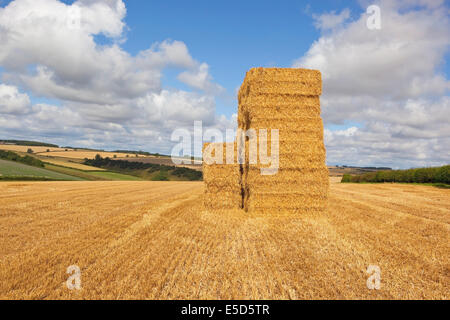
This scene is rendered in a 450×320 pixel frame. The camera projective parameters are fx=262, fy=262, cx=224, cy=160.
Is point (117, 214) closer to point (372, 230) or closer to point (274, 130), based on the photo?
point (274, 130)

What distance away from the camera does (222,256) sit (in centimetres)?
442

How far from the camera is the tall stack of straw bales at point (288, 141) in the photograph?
8094mm

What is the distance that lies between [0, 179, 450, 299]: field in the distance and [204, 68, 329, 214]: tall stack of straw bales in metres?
0.72

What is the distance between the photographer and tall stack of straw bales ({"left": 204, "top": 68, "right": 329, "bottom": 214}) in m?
8.09

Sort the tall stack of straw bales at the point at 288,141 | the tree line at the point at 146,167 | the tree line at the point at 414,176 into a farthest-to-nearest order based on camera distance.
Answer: the tree line at the point at 146,167 < the tree line at the point at 414,176 < the tall stack of straw bales at the point at 288,141

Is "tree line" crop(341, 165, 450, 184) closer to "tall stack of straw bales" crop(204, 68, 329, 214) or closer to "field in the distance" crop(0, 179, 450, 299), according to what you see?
"field in the distance" crop(0, 179, 450, 299)

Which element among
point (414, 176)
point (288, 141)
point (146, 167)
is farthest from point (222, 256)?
point (146, 167)

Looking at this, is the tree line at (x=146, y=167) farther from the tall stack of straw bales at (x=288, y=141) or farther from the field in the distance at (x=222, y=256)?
the field in the distance at (x=222, y=256)

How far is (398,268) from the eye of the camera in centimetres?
403

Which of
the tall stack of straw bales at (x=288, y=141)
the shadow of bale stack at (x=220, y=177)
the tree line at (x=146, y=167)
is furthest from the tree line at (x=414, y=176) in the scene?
the tree line at (x=146, y=167)

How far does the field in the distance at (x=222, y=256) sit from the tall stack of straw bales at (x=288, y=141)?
72 centimetres

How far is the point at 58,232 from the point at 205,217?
3.59 m

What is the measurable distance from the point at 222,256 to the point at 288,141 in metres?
4.78
